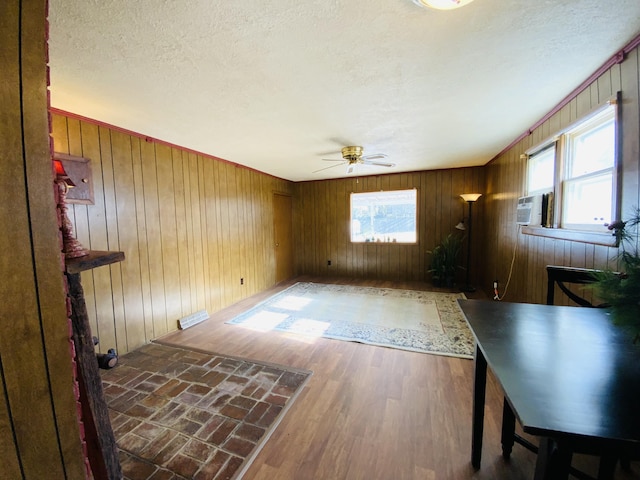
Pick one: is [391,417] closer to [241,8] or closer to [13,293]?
[13,293]

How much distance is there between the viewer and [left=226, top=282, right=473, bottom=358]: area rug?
269 cm

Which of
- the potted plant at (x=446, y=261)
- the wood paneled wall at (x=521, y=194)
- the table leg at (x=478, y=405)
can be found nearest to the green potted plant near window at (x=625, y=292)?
the table leg at (x=478, y=405)

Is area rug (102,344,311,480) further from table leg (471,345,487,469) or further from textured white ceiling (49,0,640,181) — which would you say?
textured white ceiling (49,0,640,181)

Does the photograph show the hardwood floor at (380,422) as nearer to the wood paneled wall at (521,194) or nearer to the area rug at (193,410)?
the area rug at (193,410)

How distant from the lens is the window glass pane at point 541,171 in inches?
95.6

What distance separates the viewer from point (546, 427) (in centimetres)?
62

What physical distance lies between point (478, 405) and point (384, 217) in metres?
4.40

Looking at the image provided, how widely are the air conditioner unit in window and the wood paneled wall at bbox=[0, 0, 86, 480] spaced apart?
132 inches

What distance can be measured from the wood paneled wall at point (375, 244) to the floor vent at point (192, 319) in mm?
2955

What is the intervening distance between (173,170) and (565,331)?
12.2ft

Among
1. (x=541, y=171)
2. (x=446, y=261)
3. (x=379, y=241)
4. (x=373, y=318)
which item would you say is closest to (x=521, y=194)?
(x=541, y=171)

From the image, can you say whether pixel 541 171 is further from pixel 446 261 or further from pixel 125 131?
pixel 125 131

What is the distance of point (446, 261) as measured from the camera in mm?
4746

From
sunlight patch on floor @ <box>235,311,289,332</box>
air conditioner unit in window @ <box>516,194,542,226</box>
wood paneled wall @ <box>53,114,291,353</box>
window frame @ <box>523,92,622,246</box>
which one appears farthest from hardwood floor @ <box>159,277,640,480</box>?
air conditioner unit in window @ <box>516,194,542,226</box>
